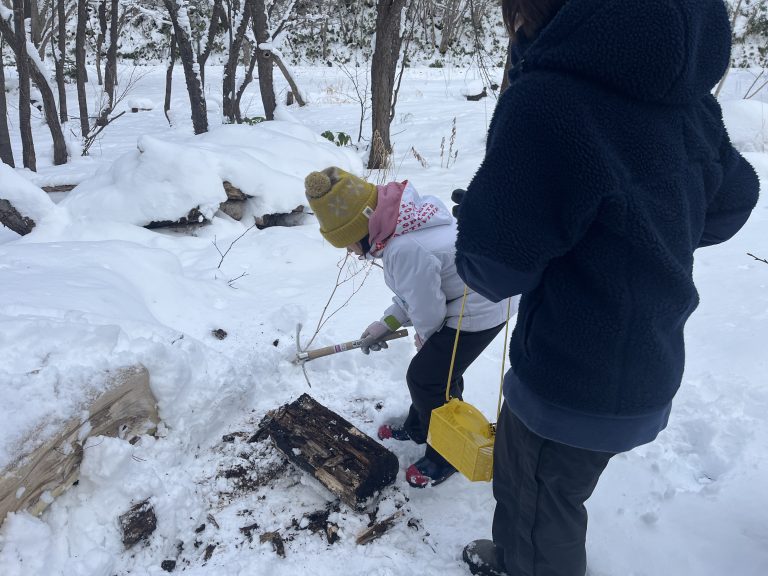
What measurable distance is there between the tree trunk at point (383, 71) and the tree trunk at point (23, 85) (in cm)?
411

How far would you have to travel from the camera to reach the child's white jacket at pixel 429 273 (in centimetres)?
186

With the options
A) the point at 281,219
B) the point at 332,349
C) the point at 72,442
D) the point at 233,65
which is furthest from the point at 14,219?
the point at 233,65

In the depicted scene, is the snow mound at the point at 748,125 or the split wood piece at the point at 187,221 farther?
the snow mound at the point at 748,125

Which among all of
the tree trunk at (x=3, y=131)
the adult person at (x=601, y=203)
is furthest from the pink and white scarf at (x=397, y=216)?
the tree trunk at (x=3, y=131)

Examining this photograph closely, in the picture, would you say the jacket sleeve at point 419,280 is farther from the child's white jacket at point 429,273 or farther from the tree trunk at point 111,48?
the tree trunk at point 111,48

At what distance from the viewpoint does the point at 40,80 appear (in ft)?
21.8

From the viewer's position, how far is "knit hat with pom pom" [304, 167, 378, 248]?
1.86 metres

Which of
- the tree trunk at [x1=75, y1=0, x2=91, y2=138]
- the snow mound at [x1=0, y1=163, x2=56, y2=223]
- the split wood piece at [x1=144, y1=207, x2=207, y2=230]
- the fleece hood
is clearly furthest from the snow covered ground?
the tree trunk at [x1=75, y1=0, x2=91, y2=138]

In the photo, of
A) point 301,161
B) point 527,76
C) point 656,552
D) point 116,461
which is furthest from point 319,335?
point 301,161

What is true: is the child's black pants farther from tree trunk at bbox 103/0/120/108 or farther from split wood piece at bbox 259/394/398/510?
tree trunk at bbox 103/0/120/108

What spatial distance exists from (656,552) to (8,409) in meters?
2.20

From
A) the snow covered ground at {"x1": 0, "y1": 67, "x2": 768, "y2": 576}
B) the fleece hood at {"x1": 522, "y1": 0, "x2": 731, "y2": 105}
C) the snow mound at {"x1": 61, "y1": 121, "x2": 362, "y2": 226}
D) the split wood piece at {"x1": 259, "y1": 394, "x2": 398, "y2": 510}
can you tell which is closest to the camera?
the fleece hood at {"x1": 522, "y1": 0, "x2": 731, "y2": 105}

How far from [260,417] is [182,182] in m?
2.79

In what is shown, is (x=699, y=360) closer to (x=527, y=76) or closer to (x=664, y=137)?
(x=664, y=137)
